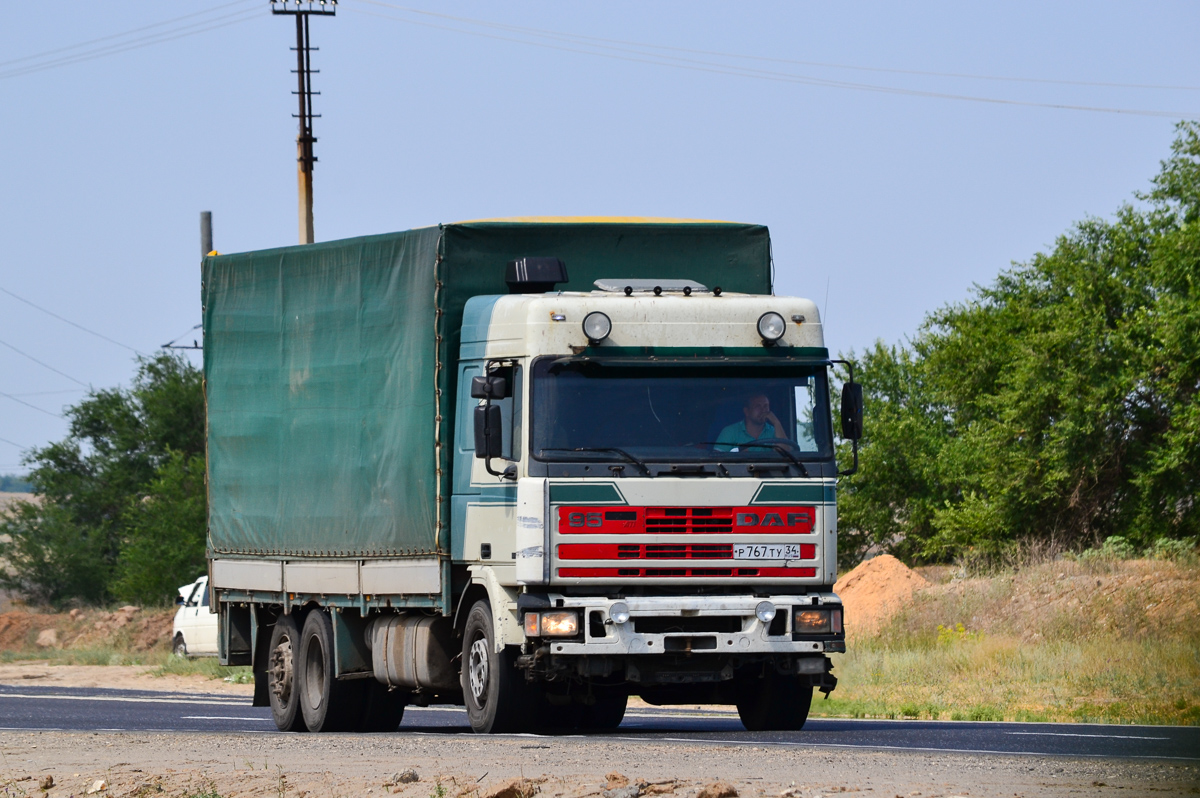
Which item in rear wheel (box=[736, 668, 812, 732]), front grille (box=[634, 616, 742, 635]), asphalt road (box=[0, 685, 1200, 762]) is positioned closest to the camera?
asphalt road (box=[0, 685, 1200, 762])

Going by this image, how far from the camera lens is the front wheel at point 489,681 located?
13.8 m

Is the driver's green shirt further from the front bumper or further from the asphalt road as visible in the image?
the asphalt road

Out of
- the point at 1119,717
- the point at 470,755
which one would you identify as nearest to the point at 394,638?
the point at 470,755

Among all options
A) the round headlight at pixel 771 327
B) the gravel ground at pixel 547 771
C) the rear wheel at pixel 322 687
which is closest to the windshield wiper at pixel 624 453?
the round headlight at pixel 771 327

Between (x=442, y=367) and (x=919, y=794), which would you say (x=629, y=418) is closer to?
(x=442, y=367)

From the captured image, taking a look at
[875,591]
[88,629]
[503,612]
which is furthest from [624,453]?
[88,629]

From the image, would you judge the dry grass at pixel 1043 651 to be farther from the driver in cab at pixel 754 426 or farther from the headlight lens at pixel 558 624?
the headlight lens at pixel 558 624

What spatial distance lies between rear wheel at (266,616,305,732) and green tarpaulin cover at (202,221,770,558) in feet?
2.60

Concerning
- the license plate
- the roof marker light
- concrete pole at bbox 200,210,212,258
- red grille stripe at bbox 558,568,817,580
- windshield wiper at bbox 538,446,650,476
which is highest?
concrete pole at bbox 200,210,212,258

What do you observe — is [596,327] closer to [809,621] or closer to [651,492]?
[651,492]

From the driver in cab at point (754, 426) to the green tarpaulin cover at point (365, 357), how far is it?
80.1 inches

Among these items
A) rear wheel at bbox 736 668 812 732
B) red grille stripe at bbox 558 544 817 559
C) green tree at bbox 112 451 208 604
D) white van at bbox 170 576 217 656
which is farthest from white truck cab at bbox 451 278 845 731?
green tree at bbox 112 451 208 604

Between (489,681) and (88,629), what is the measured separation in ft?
123

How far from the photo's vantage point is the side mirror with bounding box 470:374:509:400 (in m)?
13.5
